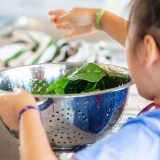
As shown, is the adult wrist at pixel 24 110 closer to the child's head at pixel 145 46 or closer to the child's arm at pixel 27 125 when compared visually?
the child's arm at pixel 27 125

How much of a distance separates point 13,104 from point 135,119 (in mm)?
185

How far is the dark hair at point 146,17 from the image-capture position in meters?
0.60

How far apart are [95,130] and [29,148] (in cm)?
15

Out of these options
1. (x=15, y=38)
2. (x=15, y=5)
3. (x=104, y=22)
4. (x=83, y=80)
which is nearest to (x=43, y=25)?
(x=15, y=5)

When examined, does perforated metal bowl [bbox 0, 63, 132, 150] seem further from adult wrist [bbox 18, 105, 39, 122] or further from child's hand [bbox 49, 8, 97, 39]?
child's hand [bbox 49, 8, 97, 39]

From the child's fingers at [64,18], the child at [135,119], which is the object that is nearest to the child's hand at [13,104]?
the child at [135,119]

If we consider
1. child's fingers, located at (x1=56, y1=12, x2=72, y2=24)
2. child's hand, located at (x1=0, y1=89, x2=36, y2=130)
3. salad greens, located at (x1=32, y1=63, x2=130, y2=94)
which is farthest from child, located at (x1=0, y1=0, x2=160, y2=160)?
child's fingers, located at (x1=56, y1=12, x2=72, y2=24)

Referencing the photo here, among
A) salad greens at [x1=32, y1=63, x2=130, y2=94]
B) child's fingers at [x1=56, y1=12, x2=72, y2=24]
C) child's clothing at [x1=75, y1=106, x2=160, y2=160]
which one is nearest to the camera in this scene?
child's clothing at [x1=75, y1=106, x2=160, y2=160]

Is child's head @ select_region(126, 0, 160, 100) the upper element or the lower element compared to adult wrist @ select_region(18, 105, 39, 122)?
upper

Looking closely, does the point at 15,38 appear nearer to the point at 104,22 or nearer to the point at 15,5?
the point at 15,5

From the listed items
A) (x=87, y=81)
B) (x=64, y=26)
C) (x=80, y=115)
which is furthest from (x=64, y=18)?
(x=80, y=115)

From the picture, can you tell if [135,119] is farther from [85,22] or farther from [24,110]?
[85,22]

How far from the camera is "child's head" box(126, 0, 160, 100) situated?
61 centimetres

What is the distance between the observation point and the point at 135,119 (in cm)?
64
